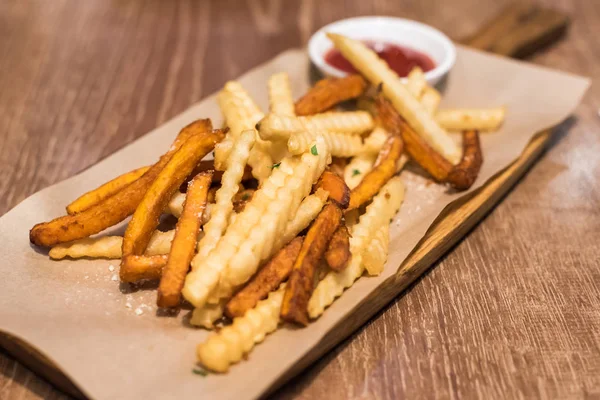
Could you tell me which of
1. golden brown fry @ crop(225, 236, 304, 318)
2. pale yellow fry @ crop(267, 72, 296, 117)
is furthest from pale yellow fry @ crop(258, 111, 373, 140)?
golden brown fry @ crop(225, 236, 304, 318)

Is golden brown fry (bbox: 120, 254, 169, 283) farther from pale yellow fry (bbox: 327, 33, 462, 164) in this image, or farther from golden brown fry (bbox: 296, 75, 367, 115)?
pale yellow fry (bbox: 327, 33, 462, 164)

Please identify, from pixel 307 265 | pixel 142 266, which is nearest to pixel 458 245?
pixel 307 265

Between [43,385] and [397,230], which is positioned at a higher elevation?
[43,385]

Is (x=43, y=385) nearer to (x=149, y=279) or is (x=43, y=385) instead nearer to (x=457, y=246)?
(x=149, y=279)

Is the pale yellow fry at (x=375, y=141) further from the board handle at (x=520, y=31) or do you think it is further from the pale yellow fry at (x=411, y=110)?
the board handle at (x=520, y=31)

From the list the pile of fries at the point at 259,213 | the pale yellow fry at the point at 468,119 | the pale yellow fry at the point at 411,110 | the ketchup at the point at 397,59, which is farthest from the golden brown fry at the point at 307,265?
the ketchup at the point at 397,59

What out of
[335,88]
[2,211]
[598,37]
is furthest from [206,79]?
[598,37]
